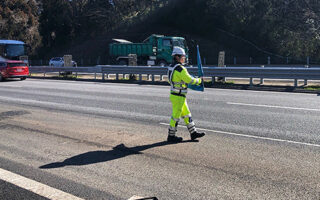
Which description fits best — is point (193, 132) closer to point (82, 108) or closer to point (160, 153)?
point (160, 153)

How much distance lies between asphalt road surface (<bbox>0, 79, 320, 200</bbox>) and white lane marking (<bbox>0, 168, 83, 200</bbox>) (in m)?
0.04

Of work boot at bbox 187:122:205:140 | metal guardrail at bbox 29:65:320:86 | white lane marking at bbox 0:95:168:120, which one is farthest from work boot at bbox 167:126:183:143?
metal guardrail at bbox 29:65:320:86

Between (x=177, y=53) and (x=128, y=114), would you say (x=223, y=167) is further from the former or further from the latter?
(x=128, y=114)

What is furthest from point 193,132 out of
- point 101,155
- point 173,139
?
point 101,155

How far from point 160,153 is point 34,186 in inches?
87.5

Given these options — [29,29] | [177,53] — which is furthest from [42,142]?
[29,29]

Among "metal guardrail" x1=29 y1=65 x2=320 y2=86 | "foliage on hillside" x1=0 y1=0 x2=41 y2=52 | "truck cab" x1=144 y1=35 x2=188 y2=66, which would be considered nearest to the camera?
"metal guardrail" x1=29 y1=65 x2=320 y2=86

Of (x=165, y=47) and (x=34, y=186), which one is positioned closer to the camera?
(x=34, y=186)

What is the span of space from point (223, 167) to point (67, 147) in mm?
3016

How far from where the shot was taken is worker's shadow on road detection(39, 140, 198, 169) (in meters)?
5.62

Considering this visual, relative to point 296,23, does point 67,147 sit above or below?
below

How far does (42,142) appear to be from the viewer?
22.8 feet

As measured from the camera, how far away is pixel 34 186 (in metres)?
4.62

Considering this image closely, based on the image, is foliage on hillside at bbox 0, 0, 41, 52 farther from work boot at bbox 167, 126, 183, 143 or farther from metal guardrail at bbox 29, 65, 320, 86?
work boot at bbox 167, 126, 183, 143
